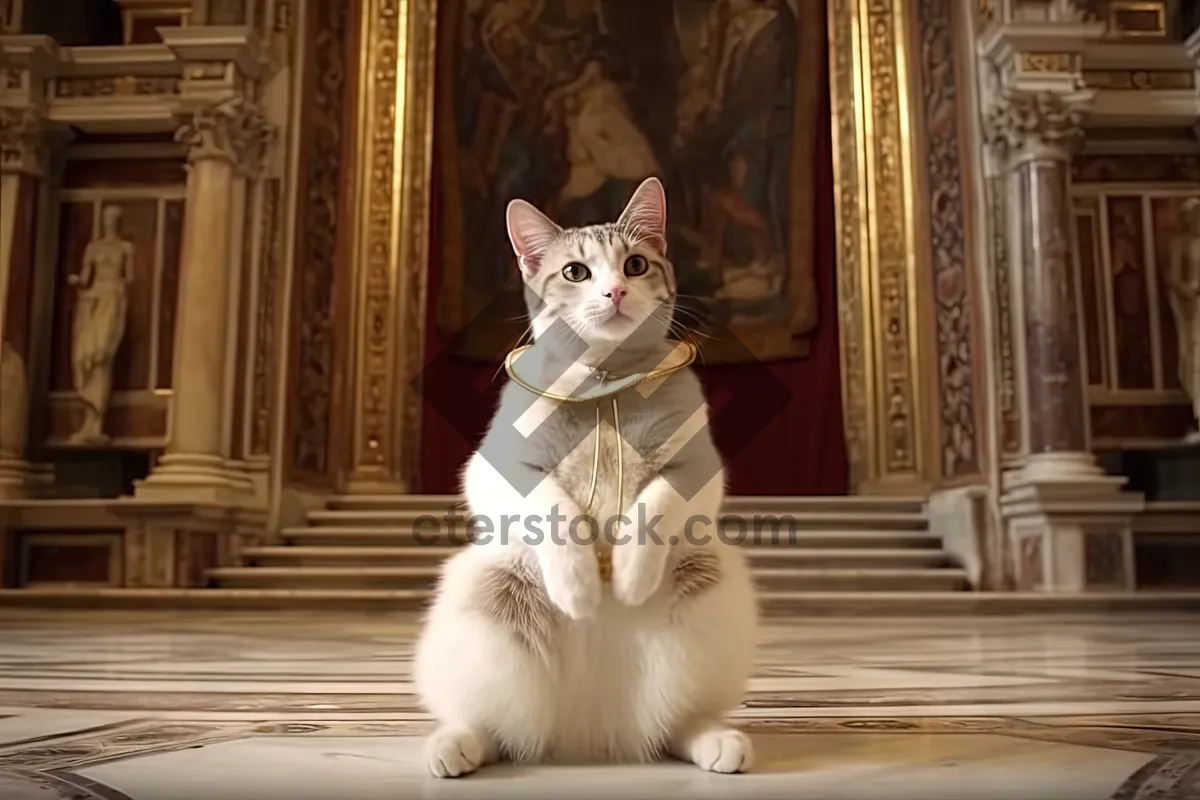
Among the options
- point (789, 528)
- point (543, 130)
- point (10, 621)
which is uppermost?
point (543, 130)

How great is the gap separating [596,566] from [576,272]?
432 mm

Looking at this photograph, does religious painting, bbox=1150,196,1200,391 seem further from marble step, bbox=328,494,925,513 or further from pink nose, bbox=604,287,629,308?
pink nose, bbox=604,287,629,308

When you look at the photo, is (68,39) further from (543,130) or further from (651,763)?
(651,763)

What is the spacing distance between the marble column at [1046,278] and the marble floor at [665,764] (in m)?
2.41

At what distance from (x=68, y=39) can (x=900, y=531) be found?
6.91 m

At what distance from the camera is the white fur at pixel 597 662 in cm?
139

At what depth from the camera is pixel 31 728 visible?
73.7 inches

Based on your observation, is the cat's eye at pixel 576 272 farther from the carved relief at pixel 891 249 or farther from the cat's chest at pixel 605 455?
the carved relief at pixel 891 249

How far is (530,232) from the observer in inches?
62.1

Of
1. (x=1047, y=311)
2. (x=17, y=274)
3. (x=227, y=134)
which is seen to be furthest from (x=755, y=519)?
(x=17, y=274)

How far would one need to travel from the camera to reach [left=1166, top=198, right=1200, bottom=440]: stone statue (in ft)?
21.8

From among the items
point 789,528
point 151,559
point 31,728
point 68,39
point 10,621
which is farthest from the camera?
point 68,39

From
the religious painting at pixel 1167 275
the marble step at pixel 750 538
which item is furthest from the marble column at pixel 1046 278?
the religious painting at pixel 1167 275

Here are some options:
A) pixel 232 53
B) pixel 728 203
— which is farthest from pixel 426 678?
pixel 728 203
